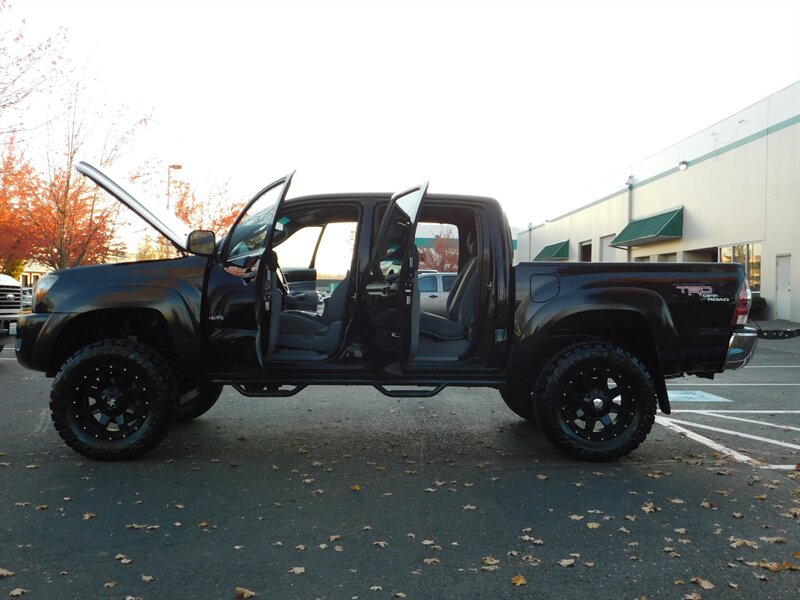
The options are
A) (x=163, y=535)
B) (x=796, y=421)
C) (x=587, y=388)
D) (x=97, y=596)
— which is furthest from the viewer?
(x=796, y=421)

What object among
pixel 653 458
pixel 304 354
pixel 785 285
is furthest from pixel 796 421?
pixel 785 285

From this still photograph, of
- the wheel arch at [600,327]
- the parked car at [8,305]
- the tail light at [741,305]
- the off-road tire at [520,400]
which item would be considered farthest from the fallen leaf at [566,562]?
the parked car at [8,305]

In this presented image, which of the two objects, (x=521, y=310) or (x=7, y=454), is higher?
(x=521, y=310)

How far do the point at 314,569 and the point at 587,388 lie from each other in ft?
9.25

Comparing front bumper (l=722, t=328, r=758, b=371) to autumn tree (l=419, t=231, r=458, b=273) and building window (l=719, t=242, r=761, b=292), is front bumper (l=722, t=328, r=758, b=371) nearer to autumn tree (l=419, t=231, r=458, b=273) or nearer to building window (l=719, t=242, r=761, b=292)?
autumn tree (l=419, t=231, r=458, b=273)

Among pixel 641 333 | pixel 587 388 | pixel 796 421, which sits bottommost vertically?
pixel 796 421

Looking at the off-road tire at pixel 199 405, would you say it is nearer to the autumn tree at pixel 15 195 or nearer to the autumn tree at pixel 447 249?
the autumn tree at pixel 447 249

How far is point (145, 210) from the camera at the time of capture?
5.59 m

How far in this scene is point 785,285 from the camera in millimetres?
23469

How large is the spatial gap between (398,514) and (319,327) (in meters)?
2.01

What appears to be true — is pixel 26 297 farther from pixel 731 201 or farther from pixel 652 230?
pixel 652 230

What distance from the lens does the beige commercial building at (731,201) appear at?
2302cm

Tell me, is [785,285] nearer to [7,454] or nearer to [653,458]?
[653,458]

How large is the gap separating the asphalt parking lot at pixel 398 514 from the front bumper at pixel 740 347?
79cm
